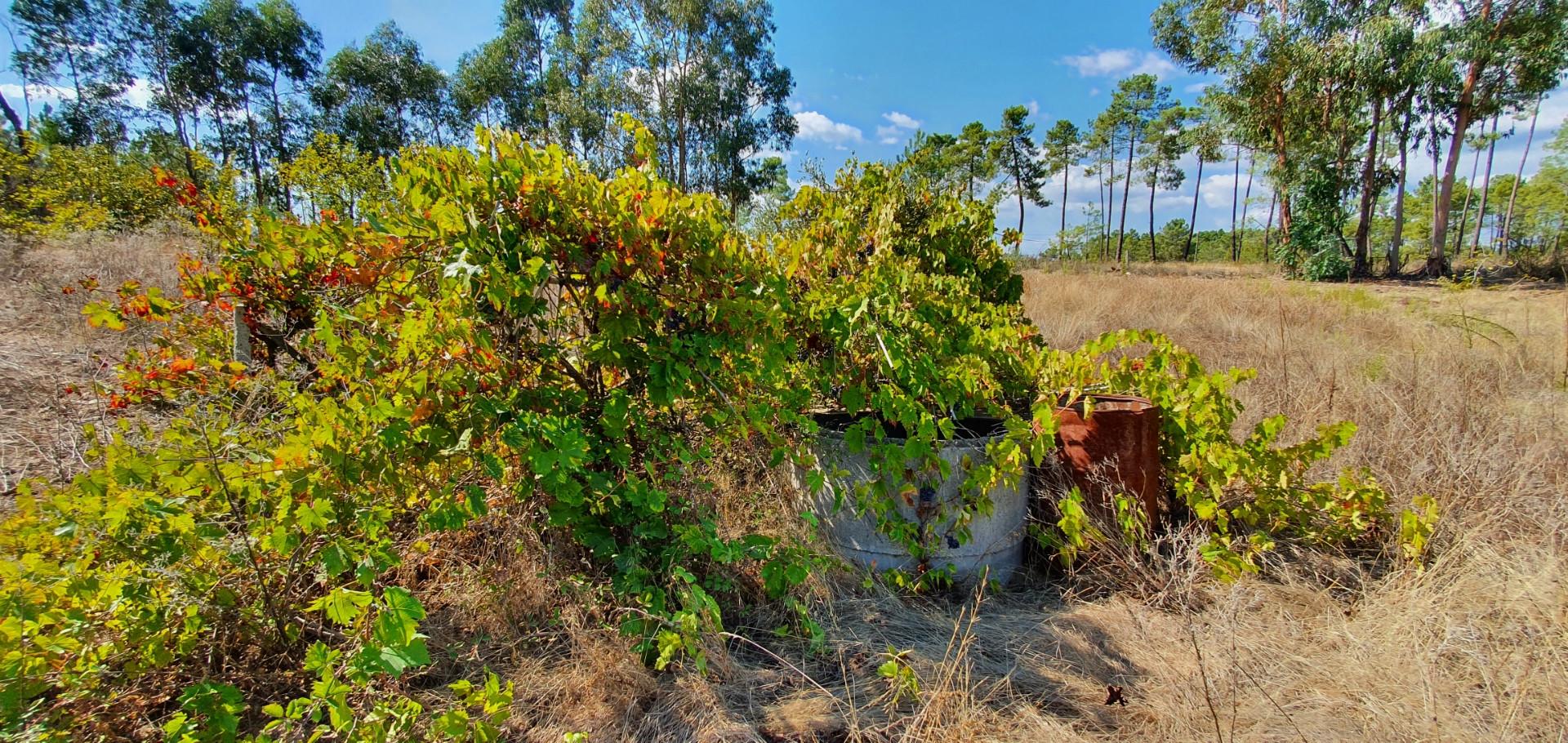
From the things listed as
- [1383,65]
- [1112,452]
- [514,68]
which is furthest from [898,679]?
[514,68]

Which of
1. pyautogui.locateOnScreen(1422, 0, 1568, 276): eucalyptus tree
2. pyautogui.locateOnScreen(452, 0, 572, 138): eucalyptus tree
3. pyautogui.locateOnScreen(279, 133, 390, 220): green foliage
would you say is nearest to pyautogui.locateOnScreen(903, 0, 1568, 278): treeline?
pyautogui.locateOnScreen(1422, 0, 1568, 276): eucalyptus tree

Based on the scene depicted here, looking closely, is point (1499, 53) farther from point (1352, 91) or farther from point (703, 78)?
point (703, 78)

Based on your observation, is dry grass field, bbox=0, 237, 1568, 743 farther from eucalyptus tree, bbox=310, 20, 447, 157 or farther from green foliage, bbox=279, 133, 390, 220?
eucalyptus tree, bbox=310, 20, 447, 157

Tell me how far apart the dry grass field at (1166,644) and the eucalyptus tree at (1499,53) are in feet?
54.2

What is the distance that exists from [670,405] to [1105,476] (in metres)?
1.71

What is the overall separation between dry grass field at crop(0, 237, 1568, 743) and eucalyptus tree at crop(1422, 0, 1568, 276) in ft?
54.2

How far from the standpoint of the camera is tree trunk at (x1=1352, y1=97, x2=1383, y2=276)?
14.7 metres

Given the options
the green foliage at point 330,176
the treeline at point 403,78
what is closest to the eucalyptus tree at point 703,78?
the treeline at point 403,78

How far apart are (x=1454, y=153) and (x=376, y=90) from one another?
34.1 metres

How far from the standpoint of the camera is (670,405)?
1.81 meters

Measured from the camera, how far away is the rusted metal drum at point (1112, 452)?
2365 millimetres

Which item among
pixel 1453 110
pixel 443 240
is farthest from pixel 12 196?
pixel 1453 110

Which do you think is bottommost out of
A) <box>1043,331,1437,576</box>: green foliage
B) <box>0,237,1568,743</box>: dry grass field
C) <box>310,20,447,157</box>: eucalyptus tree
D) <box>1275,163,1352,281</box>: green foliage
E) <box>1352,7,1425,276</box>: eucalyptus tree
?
<box>0,237,1568,743</box>: dry grass field

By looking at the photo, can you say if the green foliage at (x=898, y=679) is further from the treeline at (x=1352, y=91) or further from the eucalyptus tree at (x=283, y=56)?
the eucalyptus tree at (x=283, y=56)
